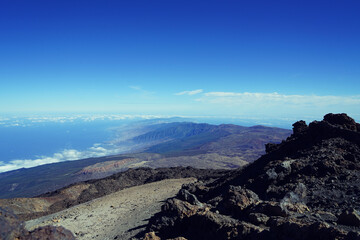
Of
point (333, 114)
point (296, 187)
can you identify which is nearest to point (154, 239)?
point (296, 187)

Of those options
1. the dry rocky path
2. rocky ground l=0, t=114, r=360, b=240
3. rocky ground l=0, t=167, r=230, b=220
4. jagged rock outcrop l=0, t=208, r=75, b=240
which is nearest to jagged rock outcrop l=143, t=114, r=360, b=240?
rocky ground l=0, t=114, r=360, b=240

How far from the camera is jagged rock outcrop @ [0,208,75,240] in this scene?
17.4 feet

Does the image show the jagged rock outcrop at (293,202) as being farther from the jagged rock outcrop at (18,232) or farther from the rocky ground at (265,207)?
the jagged rock outcrop at (18,232)

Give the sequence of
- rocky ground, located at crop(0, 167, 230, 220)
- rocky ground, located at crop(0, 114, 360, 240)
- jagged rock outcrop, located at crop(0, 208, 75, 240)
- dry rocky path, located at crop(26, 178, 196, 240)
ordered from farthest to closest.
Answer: rocky ground, located at crop(0, 167, 230, 220) < dry rocky path, located at crop(26, 178, 196, 240) < rocky ground, located at crop(0, 114, 360, 240) < jagged rock outcrop, located at crop(0, 208, 75, 240)

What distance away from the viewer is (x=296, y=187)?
9977 mm

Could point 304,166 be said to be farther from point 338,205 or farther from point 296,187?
point 338,205

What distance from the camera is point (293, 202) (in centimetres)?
842

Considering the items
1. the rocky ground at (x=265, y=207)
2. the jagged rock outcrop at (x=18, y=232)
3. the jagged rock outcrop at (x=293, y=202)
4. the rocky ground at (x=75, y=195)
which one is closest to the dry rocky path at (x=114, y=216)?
the rocky ground at (x=265, y=207)

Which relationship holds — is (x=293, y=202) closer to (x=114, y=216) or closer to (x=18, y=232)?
(x=18, y=232)

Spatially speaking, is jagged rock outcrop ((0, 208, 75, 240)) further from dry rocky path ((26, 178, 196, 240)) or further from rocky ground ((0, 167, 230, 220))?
rocky ground ((0, 167, 230, 220))

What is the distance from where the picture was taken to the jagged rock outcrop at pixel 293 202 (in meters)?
5.71

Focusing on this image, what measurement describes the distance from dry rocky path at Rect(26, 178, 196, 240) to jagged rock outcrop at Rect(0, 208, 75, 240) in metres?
4.88

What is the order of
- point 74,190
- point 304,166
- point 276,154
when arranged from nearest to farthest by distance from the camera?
point 304,166
point 276,154
point 74,190

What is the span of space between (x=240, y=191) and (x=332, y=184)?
4587 millimetres
